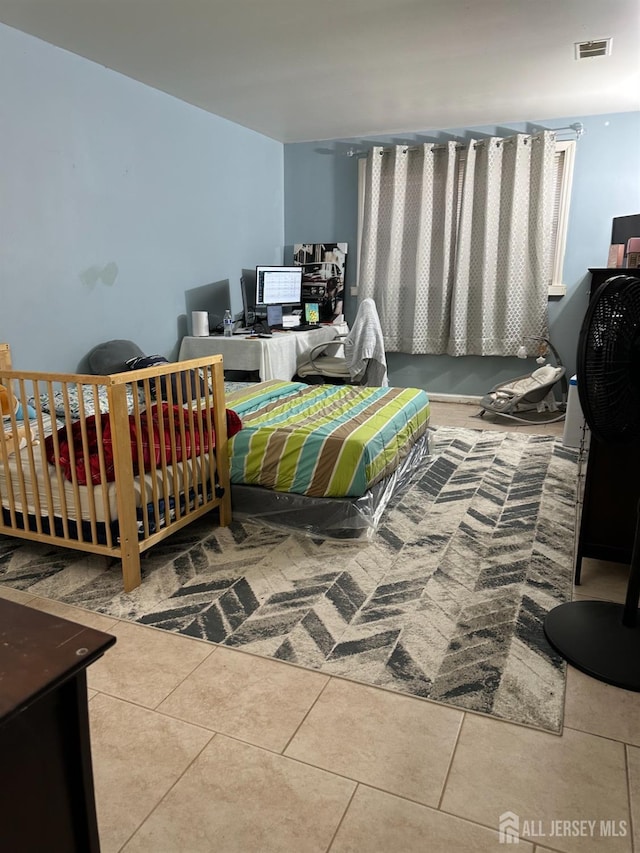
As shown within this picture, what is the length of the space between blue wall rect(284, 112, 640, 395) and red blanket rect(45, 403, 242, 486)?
369cm

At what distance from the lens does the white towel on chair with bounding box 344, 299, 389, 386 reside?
14.5ft

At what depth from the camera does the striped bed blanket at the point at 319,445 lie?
2.61 m

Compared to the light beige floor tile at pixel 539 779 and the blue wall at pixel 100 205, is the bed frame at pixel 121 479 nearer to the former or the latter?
the blue wall at pixel 100 205

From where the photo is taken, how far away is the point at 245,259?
556 cm

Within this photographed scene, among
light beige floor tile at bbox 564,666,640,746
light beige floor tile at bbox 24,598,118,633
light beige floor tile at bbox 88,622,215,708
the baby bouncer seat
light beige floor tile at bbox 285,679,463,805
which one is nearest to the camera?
light beige floor tile at bbox 285,679,463,805

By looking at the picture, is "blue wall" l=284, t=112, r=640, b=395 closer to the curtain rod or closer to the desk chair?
the curtain rod

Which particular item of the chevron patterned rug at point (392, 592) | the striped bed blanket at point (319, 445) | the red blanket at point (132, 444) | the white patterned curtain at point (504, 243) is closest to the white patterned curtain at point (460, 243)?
the white patterned curtain at point (504, 243)

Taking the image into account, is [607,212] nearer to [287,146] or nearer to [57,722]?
[287,146]

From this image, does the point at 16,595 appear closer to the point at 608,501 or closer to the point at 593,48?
the point at 608,501

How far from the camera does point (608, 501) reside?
2277 millimetres

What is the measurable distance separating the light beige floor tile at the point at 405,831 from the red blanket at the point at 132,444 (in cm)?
142

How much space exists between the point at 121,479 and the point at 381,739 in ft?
4.07

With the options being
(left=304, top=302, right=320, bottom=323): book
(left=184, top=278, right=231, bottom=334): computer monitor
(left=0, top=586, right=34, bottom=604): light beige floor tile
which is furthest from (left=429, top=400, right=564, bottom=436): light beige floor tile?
(left=0, top=586, right=34, bottom=604): light beige floor tile

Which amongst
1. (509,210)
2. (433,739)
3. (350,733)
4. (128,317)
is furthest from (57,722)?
(509,210)
